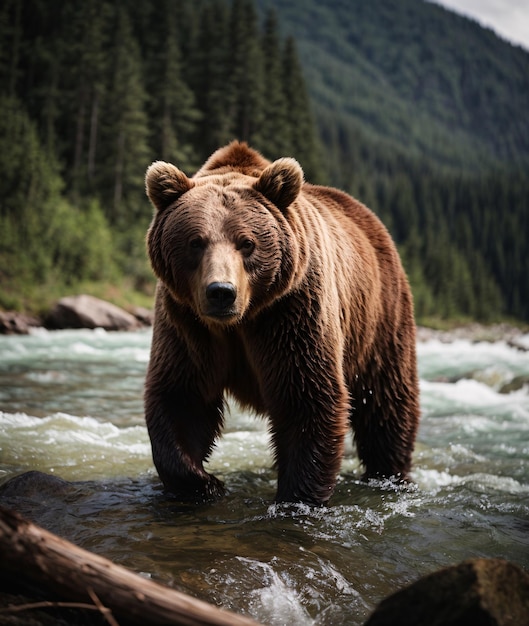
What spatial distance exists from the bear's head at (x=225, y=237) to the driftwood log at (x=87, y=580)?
1679 mm

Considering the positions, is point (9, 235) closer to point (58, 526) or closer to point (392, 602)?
point (58, 526)

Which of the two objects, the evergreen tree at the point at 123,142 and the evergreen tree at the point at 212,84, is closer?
the evergreen tree at the point at 123,142

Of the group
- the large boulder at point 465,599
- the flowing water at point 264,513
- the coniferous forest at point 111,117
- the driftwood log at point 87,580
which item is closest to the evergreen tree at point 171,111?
the coniferous forest at point 111,117

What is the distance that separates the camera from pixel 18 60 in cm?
3706

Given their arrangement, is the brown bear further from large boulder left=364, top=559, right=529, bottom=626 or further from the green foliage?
the green foliage

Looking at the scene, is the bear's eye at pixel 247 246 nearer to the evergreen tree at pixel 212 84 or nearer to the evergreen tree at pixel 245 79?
the evergreen tree at pixel 212 84

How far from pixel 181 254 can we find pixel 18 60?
38.2 m

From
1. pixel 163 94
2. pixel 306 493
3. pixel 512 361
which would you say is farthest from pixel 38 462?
pixel 163 94

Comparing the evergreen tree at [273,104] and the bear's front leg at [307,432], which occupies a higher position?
the evergreen tree at [273,104]

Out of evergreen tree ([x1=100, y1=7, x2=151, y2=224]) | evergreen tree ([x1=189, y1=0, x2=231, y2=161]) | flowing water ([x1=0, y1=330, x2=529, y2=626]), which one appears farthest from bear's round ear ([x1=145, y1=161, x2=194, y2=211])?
evergreen tree ([x1=189, y1=0, x2=231, y2=161])

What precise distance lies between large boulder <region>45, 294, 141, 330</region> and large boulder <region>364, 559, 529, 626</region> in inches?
718

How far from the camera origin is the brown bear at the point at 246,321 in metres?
3.87

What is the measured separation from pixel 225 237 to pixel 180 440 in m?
1.36

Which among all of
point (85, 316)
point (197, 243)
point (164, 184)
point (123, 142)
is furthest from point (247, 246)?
point (123, 142)
